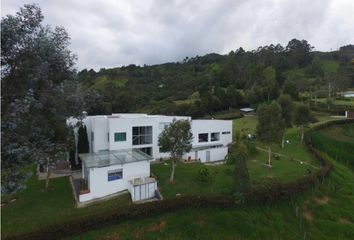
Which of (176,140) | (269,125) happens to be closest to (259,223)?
(176,140)

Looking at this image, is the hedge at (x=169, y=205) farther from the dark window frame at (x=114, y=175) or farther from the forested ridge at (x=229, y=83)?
the forested ridge at (x=229, y=83)

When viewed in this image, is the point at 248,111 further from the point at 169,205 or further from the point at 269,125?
the point at 169,205

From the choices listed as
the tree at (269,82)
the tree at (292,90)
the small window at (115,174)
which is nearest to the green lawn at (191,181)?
the small window at (115,174)

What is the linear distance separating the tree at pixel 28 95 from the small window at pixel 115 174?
7776 mm

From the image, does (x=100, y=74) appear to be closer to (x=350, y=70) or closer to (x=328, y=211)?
(x=350, y=70)

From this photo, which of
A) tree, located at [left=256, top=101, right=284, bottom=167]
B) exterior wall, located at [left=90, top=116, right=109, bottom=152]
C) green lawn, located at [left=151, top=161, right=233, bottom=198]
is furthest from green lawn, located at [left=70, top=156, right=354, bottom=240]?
exterior wall, located at [left=90, top=116, right=109, bottom=152]

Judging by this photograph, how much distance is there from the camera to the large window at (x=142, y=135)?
31125mm

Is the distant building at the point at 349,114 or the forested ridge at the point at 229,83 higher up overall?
the forested ridge at the point at 229,83

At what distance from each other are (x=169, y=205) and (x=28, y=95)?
12909 mm

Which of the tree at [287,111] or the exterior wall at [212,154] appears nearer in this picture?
the exterior wall at [212,154]

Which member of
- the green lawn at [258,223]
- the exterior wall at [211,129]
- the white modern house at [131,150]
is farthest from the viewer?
the exterior wall at [211,129]

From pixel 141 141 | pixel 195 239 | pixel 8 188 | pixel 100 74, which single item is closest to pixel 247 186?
pixel 195 239

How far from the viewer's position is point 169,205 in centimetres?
1998

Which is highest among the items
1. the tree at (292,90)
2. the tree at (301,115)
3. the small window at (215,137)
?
the tree at (292,90)
